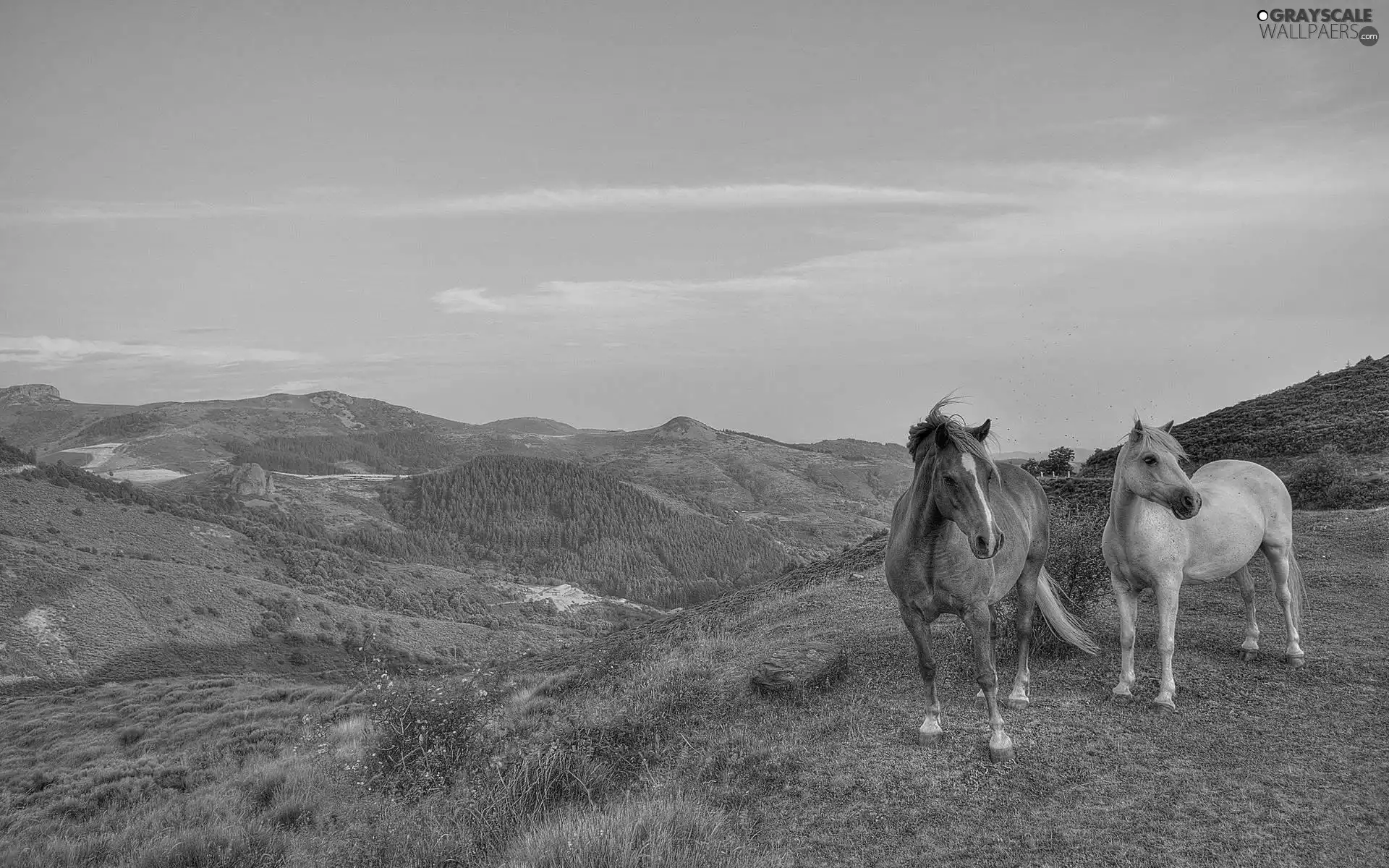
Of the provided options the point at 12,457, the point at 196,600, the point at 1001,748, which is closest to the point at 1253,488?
the point at 1001,748

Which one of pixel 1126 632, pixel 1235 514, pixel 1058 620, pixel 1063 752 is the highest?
pixel 1235 514

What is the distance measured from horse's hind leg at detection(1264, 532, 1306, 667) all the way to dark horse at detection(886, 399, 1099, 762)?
2853 mm

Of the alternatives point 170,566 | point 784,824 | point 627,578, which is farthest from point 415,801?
point 627,578

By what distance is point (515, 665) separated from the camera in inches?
1273

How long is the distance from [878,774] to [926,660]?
3.72ft

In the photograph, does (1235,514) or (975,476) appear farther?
(1235,514)

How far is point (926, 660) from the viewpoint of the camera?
6605 mm

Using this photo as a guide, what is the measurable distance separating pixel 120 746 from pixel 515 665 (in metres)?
15.8

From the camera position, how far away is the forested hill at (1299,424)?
25.0 m

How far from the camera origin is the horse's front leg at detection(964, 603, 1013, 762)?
20.5 feet

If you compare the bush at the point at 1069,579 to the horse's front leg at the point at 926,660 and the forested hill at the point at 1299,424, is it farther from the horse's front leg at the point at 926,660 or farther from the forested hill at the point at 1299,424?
the forested hill at the point at 1299,424

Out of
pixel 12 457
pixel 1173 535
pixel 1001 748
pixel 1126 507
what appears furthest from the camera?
pixel 12 457

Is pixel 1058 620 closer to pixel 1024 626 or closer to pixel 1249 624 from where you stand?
pixel 1024 626

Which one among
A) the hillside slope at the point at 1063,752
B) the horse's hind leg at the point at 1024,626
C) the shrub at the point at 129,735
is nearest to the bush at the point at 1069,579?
the hillside slope at the point at 1063,752
